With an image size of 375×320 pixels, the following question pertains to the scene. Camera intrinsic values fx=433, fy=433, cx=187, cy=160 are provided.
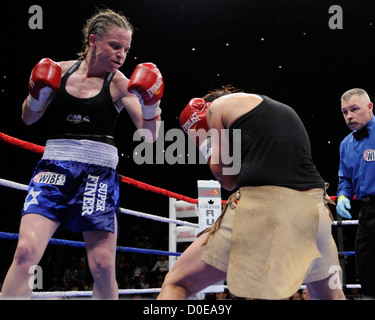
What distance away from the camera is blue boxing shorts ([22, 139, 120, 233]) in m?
1.55

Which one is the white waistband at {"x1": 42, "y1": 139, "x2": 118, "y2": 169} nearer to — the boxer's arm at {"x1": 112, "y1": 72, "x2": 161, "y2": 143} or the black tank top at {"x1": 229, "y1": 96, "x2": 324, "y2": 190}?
the boxer's arm at {"x1": 112, "y1": 72, "x2": 161, "y2": 143}

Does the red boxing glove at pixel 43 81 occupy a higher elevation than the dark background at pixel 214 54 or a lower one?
lower

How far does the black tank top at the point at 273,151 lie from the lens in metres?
1.22

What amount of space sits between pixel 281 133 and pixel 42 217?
864 mm

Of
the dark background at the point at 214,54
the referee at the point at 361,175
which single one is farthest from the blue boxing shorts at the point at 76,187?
the dark background at the point at 214,54

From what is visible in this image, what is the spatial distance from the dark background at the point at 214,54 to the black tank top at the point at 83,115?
4.42 metres

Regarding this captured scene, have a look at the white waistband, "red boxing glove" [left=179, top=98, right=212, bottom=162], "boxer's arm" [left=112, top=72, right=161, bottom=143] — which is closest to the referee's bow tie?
"red boxing glove" [left=179, top=98, right=212, bottom=162]

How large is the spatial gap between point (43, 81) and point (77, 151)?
0.29 metres

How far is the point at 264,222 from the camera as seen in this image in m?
1.18

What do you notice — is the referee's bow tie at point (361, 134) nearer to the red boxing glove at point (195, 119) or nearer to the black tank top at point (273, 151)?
the red boxing glove at point (195, 119)

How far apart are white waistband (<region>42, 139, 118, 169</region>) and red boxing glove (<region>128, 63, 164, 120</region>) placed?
223 millimetres

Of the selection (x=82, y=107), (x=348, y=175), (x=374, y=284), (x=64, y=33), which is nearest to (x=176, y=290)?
(x=82, y=107)

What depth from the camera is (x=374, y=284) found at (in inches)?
87.4
